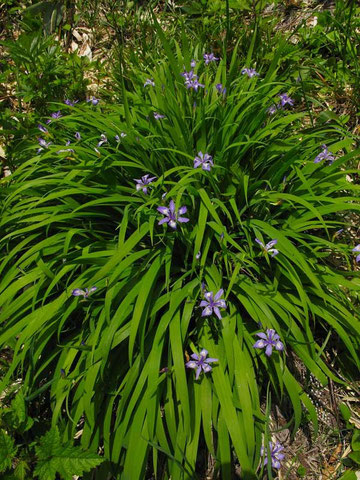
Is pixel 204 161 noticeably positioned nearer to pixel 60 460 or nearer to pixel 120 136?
pixel 120 136

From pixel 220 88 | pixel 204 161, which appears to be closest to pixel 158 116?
pixel 220 88

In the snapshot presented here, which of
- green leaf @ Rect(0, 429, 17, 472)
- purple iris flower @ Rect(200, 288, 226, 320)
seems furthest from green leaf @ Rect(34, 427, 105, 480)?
purple iris flower @ Rect(200, 288, 226, 320)

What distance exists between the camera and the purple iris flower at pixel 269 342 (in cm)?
163

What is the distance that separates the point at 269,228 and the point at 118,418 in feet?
3.69

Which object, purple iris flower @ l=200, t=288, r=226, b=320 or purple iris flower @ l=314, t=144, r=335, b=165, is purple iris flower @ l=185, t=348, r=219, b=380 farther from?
purple iris flower @ l=314, t=144, r=335, b=165

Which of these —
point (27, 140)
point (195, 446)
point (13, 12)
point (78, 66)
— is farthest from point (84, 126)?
point (13, 12)

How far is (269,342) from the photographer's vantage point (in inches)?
64.7

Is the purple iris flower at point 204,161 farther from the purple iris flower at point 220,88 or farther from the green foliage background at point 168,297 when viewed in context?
the purple iris flower at point 220,88

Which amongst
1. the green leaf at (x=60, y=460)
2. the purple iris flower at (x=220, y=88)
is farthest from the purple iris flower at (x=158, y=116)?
the green leaf at (x=60, y=460)

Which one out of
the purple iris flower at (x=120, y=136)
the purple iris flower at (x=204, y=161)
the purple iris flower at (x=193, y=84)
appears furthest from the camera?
the purple iris flower at (x=193, y=84)

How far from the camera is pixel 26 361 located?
204 centimetres

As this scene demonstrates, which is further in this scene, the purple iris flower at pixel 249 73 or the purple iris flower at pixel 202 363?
the purple iris flower at pixel 249 73

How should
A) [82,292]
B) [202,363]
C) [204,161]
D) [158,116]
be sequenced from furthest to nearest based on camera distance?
[158,116], [204,161], [82,292], [202,363]

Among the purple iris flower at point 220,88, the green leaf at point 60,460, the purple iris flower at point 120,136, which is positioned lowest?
the green leaf at point 60,460
